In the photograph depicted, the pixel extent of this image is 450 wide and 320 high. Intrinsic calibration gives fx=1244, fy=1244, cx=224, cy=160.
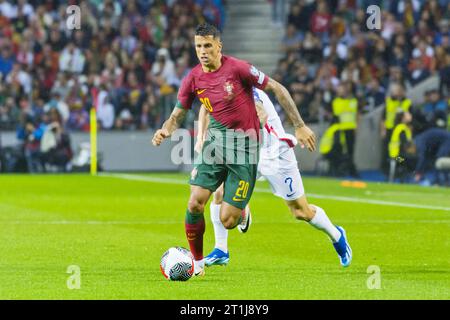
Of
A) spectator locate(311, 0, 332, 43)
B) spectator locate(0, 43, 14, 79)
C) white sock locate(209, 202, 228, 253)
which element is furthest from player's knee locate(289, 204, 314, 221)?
spectator locate(0, 43, 14, 79)

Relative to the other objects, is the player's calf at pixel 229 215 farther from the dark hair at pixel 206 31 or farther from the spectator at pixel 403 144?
the spectator at pixel 403 144

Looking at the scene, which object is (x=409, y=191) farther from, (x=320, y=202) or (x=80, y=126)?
(x=80, y=126)

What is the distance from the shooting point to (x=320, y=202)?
2064cm

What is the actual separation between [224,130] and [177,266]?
1378 mm

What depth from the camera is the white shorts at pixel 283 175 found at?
39.8ft

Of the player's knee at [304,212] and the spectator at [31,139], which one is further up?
the player's knee at [304,212]

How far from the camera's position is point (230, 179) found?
11461mm

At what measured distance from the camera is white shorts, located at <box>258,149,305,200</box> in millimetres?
12125

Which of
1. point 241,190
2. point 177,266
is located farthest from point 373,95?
point 177,266

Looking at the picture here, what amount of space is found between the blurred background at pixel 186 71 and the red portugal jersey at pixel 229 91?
14416mm

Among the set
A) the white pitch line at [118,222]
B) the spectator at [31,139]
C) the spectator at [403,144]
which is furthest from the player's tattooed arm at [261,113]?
the spectator at [31,139]

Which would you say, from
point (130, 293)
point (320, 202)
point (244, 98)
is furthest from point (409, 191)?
point (130, 293)

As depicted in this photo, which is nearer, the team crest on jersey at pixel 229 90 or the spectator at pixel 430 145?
the team crest on jersey at pixel 229 90

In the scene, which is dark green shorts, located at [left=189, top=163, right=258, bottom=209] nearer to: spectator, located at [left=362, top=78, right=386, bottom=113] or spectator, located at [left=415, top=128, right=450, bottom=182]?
spectator, located at [left=415, top=128, right=450, bottom=182]
